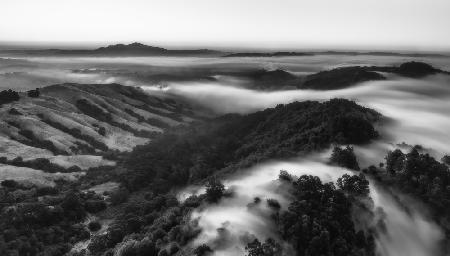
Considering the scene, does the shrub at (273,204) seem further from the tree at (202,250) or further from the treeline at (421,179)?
the treeline at (421,179)

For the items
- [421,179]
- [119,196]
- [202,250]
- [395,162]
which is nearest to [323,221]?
[202,250]

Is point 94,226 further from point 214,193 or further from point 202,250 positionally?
point 202,250

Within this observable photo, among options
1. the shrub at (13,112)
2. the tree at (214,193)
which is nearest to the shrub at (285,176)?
the tree at (214,193)

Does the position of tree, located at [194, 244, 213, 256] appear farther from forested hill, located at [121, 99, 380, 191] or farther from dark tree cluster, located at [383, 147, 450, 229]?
dark tree cluster, located at [383, 147, 450, 229]

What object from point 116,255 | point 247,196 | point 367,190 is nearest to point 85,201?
point 116,255

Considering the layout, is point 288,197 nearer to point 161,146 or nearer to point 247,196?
point 247,196

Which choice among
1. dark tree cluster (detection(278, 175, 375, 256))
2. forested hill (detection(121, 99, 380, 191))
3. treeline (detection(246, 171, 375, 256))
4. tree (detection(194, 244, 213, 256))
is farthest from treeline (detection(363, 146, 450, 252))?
tree (detection(194, 244, 213, 256))
